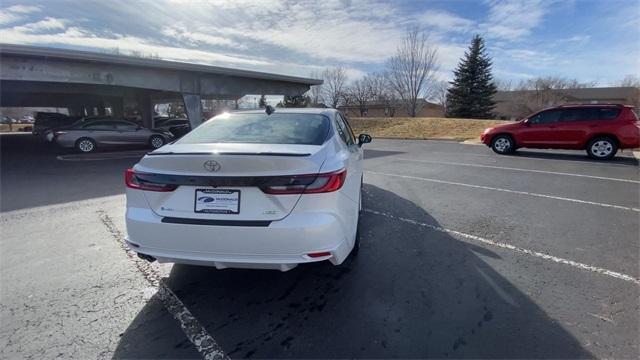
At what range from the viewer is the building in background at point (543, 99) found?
49625 millimetres

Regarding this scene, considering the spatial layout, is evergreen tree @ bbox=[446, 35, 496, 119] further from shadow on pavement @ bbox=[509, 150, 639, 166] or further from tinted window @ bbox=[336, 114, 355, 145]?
tinted window @ bbox=[336, 114, 355, 145]

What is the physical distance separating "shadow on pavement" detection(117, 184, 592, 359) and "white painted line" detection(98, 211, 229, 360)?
0.06 m

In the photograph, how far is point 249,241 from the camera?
2369mm

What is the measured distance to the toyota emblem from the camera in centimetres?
239

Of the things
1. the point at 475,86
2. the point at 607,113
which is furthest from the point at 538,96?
the point at 607,113

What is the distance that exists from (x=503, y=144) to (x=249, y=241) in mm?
12238

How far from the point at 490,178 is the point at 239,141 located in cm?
680

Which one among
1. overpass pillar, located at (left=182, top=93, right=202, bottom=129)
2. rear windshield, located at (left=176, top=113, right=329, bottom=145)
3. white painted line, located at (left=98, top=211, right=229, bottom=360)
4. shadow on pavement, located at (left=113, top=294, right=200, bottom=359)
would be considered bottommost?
shadow on pavement, located at (left=113, top=294, right=200, bottom=359)

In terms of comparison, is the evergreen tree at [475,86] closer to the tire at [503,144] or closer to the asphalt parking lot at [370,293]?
the tire at [503,144]

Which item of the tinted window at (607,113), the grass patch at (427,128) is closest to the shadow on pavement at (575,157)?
the tinted window at (607,113)

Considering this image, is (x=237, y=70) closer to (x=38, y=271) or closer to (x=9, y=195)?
(x=9, y=195)

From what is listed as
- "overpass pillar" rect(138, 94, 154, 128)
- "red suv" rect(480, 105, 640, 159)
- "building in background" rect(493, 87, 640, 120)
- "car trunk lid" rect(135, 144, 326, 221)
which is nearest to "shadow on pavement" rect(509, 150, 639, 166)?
"red suv" rect(480, 105, 640, 159)

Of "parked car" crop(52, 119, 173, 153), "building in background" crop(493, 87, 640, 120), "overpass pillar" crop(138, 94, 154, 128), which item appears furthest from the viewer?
"building in background" crop(493, 87, 640, 120)

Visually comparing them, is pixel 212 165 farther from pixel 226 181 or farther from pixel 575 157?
pixel 575 157
